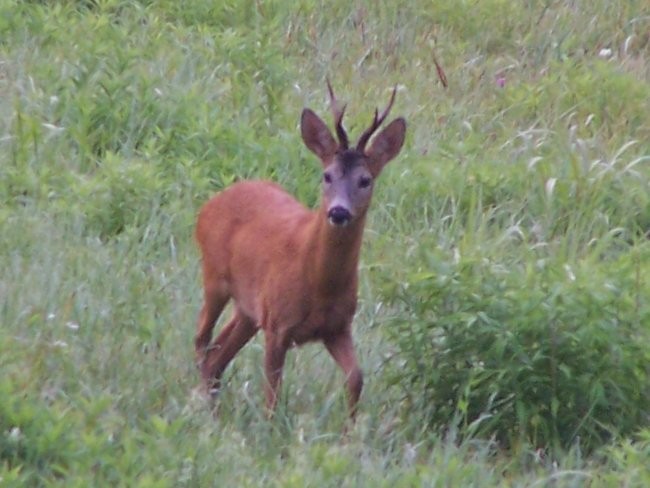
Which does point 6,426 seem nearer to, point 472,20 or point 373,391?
point 373,391

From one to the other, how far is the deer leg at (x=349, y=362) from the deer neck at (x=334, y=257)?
173 mm

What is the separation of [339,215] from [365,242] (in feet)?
6.28

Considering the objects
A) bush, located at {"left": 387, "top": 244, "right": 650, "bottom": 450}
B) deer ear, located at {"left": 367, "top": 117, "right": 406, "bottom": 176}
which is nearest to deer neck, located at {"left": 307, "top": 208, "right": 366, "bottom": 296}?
bush, located at {"left": 387, "top": 244, "right": 650, "bottom": 450}

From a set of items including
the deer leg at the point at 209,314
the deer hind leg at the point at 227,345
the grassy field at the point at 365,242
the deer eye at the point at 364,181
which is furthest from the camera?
the deer leg at the point at 209,314

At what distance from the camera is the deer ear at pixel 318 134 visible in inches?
272

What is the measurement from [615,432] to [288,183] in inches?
115

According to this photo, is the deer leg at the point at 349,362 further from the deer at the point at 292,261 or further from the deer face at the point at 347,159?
the deer face at the point at 347,159

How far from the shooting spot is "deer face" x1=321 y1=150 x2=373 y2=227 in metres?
6.45

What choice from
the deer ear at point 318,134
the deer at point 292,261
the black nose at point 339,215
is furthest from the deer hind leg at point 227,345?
the black nose at point 339,215

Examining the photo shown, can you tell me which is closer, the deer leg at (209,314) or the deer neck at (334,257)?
the deer neck at (334,257)

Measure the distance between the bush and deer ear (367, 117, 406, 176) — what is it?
0.50m

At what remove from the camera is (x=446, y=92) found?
10.5 m

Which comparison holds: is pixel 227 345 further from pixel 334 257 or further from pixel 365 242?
pixel 365 242

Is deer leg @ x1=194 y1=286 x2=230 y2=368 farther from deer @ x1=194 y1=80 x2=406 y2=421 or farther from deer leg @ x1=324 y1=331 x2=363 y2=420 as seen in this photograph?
deer leg @ x1=324 y1=331 x2=363 y2=420
